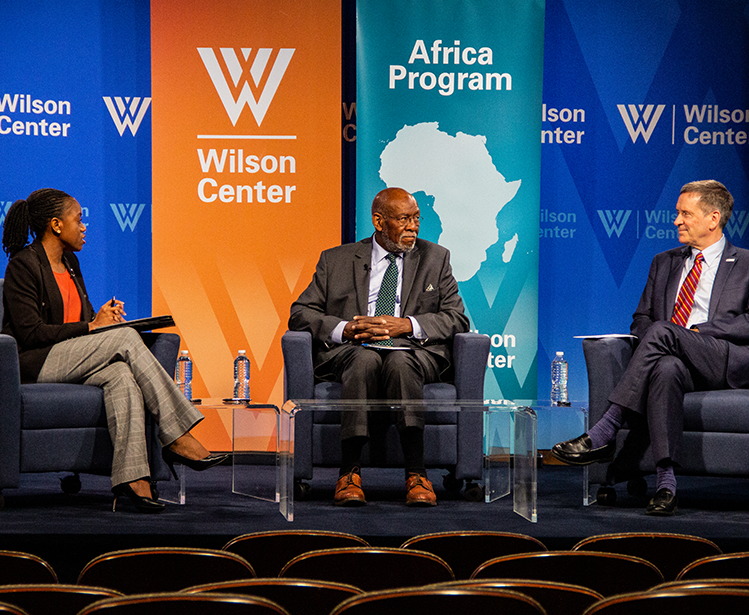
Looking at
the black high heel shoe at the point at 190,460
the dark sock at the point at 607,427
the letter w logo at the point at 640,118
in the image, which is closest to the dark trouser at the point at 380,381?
the black high heel shoe at the point at 190,460

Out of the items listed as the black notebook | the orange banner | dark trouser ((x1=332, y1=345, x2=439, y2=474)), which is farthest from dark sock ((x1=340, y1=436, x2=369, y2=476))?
the orange banner

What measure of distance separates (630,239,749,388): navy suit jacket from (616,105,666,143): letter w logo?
1.57 metres

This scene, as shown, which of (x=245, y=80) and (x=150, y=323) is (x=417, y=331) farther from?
(x=245, y=80)

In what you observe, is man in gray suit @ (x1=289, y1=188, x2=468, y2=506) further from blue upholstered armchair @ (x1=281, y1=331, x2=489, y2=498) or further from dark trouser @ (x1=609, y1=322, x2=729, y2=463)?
dark trouser @ (x1=609, y1=322, x2=729, y2=463)

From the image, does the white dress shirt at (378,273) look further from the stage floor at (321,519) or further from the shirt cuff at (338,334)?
the stage floor at (321,519)

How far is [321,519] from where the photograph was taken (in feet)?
10.5

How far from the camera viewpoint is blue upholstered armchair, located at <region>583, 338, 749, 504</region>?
3.40 metres

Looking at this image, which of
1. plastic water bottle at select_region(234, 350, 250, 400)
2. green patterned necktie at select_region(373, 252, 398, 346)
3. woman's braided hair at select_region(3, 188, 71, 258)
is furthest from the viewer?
plastic water bottle at select_region(234, 350, 250, 400)

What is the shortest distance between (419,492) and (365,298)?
3.55 feet

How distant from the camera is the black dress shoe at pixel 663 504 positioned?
3.26 metres

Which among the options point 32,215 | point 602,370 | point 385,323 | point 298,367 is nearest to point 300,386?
point 298,367

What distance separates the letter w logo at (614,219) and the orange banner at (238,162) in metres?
1.67

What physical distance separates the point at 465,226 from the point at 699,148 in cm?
163

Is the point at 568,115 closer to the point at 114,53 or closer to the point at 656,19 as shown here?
the point at 656,19
